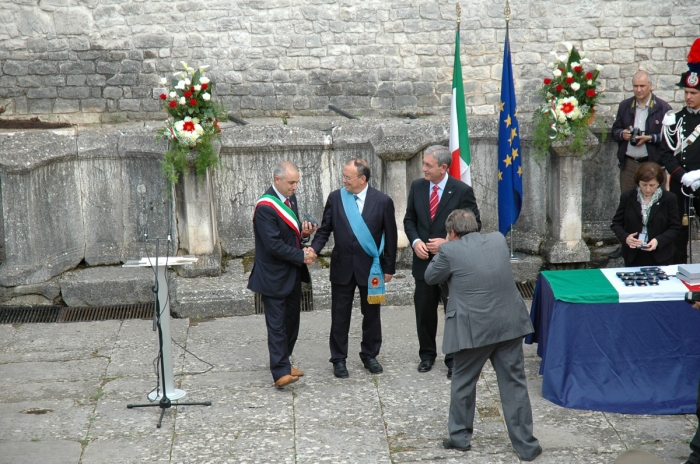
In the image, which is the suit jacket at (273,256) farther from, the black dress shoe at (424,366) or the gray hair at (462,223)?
the gray hair at (462,223)

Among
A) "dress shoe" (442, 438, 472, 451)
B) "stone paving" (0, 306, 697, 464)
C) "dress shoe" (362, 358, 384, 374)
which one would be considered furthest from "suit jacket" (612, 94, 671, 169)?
"dress shoe" (442, 438, 472, 451)

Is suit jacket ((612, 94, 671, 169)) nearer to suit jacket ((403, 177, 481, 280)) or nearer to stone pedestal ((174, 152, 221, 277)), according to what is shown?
suit jacket ((403, 177, 481, 280))

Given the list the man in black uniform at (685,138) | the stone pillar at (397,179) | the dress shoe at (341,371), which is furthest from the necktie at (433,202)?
the man in black uniform at (685,138)

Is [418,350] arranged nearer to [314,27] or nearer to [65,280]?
[65,280]

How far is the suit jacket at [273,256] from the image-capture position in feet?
18.8

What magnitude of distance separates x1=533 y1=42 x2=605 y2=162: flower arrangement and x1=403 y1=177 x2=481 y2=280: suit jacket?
2.15m

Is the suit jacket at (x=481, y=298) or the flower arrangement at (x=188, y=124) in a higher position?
the flower arrangement at (x=188, y=124)

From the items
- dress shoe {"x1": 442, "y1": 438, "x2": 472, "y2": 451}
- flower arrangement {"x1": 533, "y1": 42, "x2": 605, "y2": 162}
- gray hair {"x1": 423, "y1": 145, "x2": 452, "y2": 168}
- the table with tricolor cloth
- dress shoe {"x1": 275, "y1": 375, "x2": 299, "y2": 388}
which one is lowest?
dress shoe {"x1": 442, "y1": 438, "x2": 472, "y2": 451}

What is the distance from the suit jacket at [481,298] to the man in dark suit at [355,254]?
1267 mm

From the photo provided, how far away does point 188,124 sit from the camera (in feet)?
24.8

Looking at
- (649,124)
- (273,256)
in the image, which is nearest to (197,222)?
(273,256)

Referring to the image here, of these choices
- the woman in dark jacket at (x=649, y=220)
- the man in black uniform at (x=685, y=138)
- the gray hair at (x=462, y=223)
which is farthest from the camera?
the man in black uniform at (x=685, y=138)

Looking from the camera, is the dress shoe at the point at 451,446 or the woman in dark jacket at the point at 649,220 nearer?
the dress shoe at the point at 451,446

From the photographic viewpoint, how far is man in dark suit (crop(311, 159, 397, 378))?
5953mm
